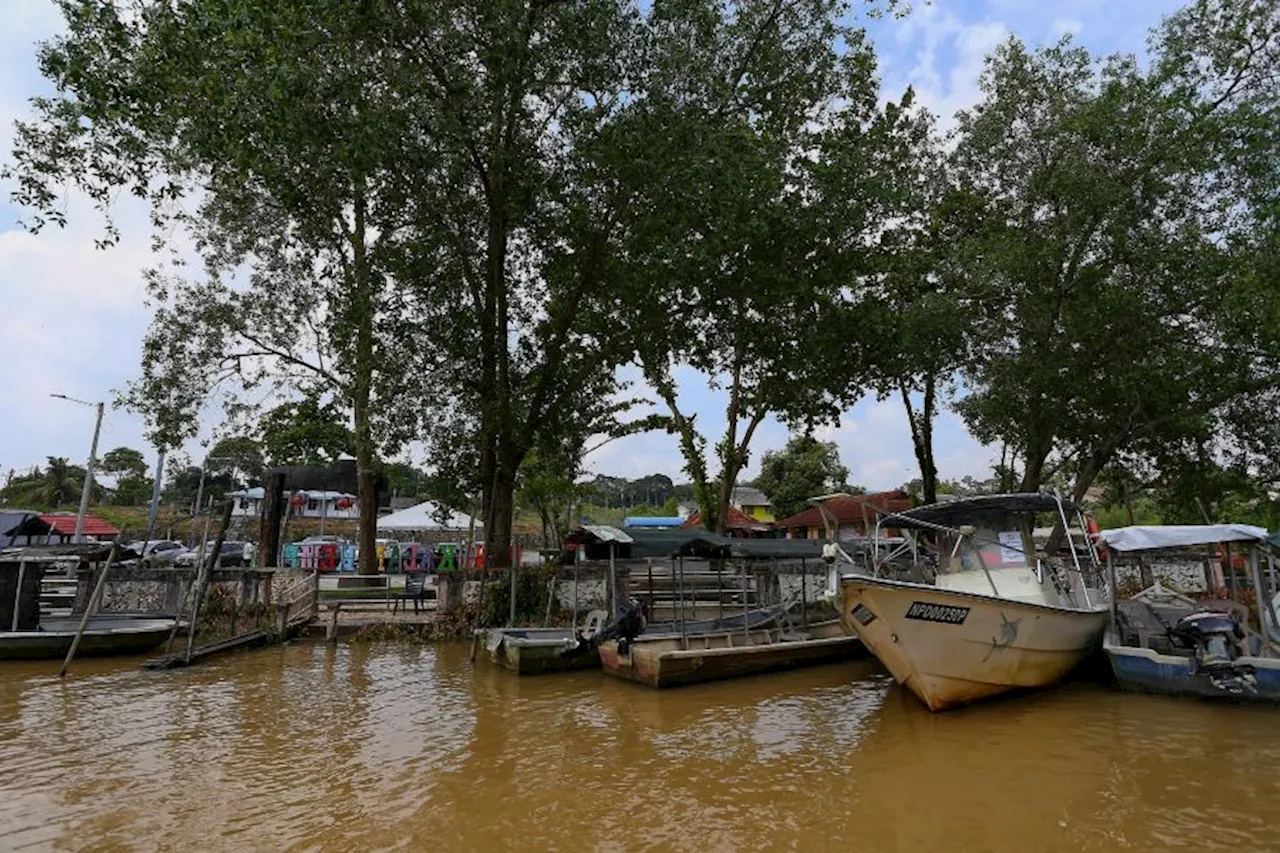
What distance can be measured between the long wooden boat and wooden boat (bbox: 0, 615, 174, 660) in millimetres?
8877

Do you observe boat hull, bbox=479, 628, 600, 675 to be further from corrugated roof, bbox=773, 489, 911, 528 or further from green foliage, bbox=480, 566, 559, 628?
corrugated roof, bbox=773, 489, 911, 528

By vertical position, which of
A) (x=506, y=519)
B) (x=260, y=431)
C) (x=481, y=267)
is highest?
(x=481, y=267)

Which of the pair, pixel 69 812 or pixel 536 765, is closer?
pixel 69 812

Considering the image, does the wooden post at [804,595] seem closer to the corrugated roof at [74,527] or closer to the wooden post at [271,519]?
the wooden post at [271,519]

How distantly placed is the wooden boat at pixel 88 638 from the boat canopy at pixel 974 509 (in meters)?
13.7

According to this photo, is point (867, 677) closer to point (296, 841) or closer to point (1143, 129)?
point (296, 841)

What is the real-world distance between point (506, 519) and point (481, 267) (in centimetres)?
573

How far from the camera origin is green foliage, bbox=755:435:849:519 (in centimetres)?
4566

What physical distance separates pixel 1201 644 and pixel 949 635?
3523 mm

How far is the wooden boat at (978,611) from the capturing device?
9.88 metres

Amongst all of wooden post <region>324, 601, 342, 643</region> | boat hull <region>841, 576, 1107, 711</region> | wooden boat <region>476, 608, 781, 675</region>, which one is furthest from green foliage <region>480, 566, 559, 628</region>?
boat hull <region>841, 576, 1107, 711</region>

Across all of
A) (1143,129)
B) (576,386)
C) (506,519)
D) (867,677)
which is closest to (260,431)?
(506,519)

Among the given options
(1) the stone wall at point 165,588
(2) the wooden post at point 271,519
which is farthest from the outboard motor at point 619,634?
(2) the wooden post at point 271,519

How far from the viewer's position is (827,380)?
17.8m
